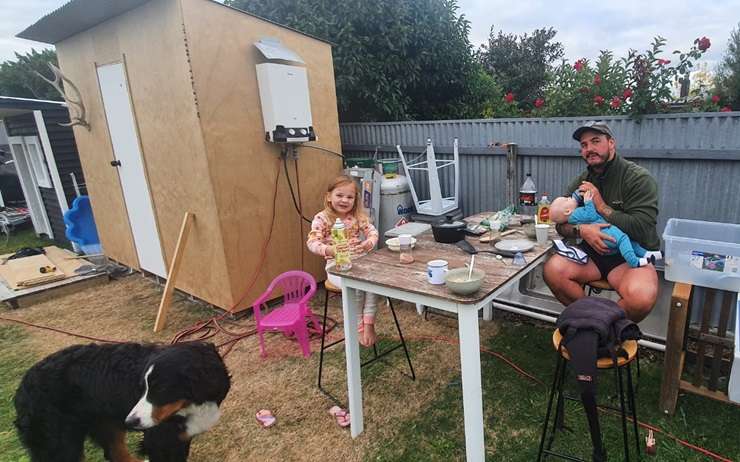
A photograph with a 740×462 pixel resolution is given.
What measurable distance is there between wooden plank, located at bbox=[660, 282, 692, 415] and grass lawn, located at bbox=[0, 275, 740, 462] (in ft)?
0.32

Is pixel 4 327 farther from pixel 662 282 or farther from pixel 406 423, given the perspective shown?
pixel 662 282

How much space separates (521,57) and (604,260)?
29.3 ft

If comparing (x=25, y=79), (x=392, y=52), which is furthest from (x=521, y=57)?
(x=25, y=79)

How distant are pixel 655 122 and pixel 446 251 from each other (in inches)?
67.5

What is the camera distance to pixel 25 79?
45.4 ft

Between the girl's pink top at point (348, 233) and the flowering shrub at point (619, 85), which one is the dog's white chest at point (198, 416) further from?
the flowering shrub at point (619, 85)

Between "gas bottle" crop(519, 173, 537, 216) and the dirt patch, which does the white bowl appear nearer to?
the dirt patch

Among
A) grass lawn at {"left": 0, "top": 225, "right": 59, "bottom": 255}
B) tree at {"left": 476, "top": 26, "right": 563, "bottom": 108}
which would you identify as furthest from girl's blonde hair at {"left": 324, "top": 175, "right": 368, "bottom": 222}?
tree at {"left": 476, "top": 26, "right": 563, "bottom": 108}

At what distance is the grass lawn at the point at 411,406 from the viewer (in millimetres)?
2143

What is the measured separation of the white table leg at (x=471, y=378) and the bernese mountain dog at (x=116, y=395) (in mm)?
1046

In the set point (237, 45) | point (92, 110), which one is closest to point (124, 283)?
point (92, 110)

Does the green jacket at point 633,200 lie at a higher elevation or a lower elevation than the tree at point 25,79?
lower

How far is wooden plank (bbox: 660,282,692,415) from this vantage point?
6.91 feet

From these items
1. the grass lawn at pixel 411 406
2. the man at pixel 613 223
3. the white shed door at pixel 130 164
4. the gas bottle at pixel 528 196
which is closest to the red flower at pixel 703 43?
the man at pixel 613 223
